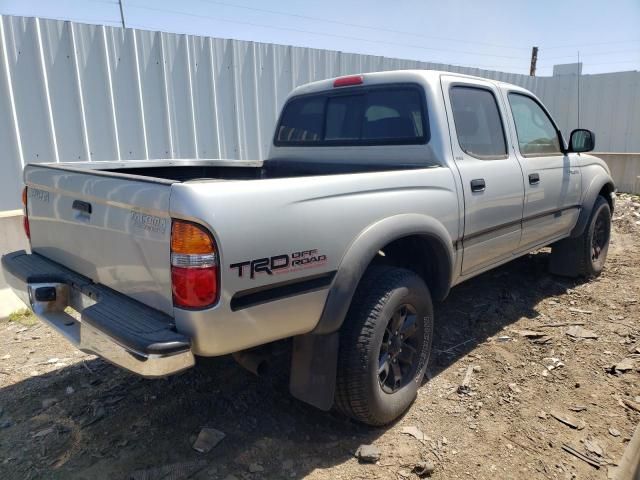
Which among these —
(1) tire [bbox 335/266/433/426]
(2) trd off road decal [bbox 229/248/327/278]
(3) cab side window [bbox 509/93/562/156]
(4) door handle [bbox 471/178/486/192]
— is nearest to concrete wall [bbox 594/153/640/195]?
(3) cab side window [bbox 509/93/562/156]

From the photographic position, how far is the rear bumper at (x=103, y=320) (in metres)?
1.88

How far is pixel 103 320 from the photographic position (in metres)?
2.06

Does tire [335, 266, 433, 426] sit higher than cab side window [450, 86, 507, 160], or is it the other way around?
cab side window [450, 86, 507, 160]

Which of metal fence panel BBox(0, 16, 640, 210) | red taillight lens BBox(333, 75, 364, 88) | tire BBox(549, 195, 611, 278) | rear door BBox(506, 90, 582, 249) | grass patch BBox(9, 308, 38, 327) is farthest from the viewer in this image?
metal fence panel BBox(0, 16, 640, 210)

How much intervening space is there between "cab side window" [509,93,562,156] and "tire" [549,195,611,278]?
1.00 m

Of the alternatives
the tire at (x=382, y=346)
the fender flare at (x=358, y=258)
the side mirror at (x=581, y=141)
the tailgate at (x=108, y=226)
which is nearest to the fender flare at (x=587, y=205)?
the side mirror at (x=581, y=141)

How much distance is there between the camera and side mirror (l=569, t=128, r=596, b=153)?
14.8 feet

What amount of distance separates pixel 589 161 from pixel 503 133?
5.80 ft

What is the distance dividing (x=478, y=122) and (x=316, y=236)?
2032 millimetres

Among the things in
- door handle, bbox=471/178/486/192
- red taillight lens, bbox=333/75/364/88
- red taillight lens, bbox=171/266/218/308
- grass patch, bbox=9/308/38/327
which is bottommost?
grass patch, bbox=9/308/38/327

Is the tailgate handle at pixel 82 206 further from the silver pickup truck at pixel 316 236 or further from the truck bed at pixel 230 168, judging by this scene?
the truck bed at pixel 230 168

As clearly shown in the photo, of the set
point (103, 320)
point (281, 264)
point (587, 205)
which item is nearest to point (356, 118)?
point (281, 264)

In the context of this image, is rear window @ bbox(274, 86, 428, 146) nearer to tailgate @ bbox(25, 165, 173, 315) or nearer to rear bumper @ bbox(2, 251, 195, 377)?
tailgate @ bbox(25, 165, 173, 315)

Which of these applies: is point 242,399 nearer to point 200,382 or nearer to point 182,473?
point 200,382
